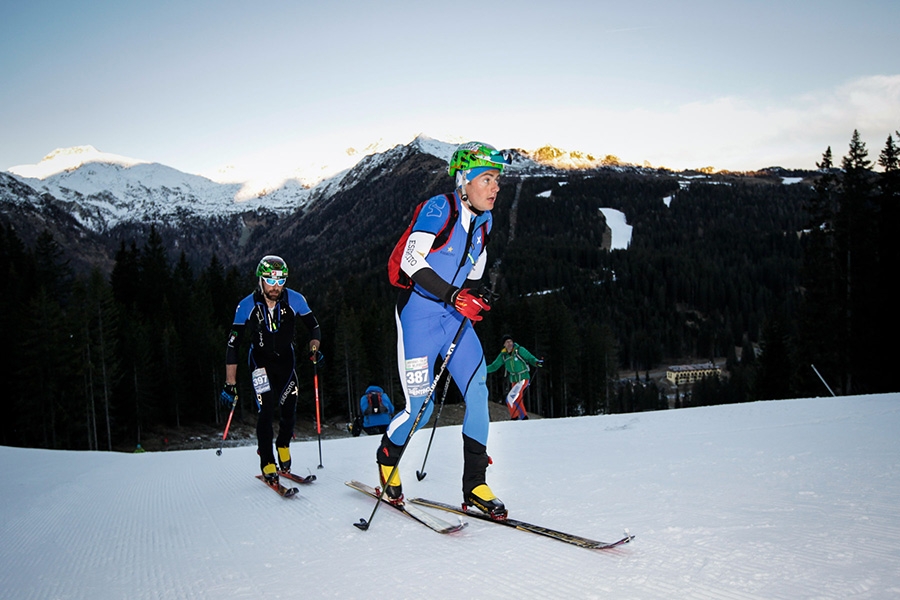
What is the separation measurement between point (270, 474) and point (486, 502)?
2.78m

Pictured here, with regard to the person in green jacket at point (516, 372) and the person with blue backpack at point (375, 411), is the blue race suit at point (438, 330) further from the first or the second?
the person with blue backpack at point (375, 411)

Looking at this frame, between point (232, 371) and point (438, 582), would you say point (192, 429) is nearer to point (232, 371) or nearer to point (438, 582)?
point (232, 371)

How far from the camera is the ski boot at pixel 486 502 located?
3674 millimetres

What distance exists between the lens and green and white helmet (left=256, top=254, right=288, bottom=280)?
20.1 feet

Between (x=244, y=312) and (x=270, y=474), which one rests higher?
(x=244, y=312)

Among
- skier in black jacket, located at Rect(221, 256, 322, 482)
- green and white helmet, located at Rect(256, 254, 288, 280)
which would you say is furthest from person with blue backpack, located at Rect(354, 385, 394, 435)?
green and white helmet, located at Rect(256, 254, 288, 280)

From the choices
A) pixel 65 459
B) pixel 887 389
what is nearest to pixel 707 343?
pixel 887 389

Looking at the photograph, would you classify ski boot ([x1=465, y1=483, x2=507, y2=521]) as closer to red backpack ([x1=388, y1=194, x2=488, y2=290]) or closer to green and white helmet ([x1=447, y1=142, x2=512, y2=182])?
red backpack ([x1=388, y1=194, x2=488, y2=290])

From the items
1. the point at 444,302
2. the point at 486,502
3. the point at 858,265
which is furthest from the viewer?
the point at 858,265

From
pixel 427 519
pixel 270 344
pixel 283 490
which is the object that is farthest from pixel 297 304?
pixel 427 519

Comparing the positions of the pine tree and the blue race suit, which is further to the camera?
the pine tree

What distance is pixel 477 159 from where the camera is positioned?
4.29 meters

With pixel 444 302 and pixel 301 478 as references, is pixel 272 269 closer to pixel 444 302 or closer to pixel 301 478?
pixel 301 478

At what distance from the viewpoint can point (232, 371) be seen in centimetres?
658
